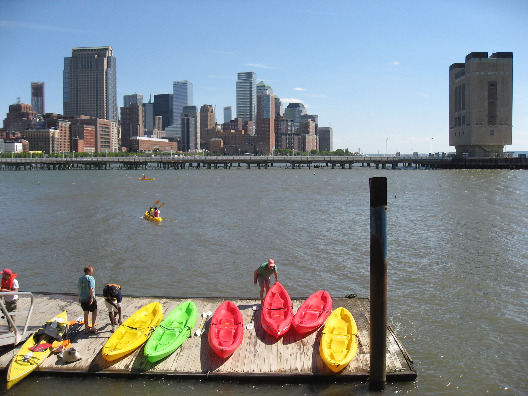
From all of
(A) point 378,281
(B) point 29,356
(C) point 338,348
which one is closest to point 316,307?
(C) point 338,348

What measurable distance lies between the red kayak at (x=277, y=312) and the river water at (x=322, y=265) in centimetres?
147

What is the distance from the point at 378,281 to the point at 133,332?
607 centimetres

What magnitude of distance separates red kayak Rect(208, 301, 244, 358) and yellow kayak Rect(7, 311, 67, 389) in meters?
3.72

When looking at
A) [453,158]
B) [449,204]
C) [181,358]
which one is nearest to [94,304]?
[181,358]

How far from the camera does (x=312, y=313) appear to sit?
13.7 metres

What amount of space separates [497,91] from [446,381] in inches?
6684

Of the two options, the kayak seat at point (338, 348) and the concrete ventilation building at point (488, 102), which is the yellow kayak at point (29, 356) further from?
the concrete ventilation building at point (488, 102)

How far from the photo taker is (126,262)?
2592 centimetres

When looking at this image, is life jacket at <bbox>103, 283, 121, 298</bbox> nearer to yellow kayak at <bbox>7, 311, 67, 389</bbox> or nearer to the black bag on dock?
yellow kayak at <bbox>7, 311, 67, 389</bbox>

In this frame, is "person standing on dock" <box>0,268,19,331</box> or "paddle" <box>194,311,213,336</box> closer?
"paddle" <box>194,311,213,336</box>

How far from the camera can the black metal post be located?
10.9m

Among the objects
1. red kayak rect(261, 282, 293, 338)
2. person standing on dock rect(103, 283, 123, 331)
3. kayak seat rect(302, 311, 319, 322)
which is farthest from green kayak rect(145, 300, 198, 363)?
kayak seat rect(302, 311, 319, 322)

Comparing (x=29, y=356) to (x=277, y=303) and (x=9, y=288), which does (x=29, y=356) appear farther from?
(x=277, y=303)

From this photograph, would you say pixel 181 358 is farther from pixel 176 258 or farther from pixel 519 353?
pixel 176 258
